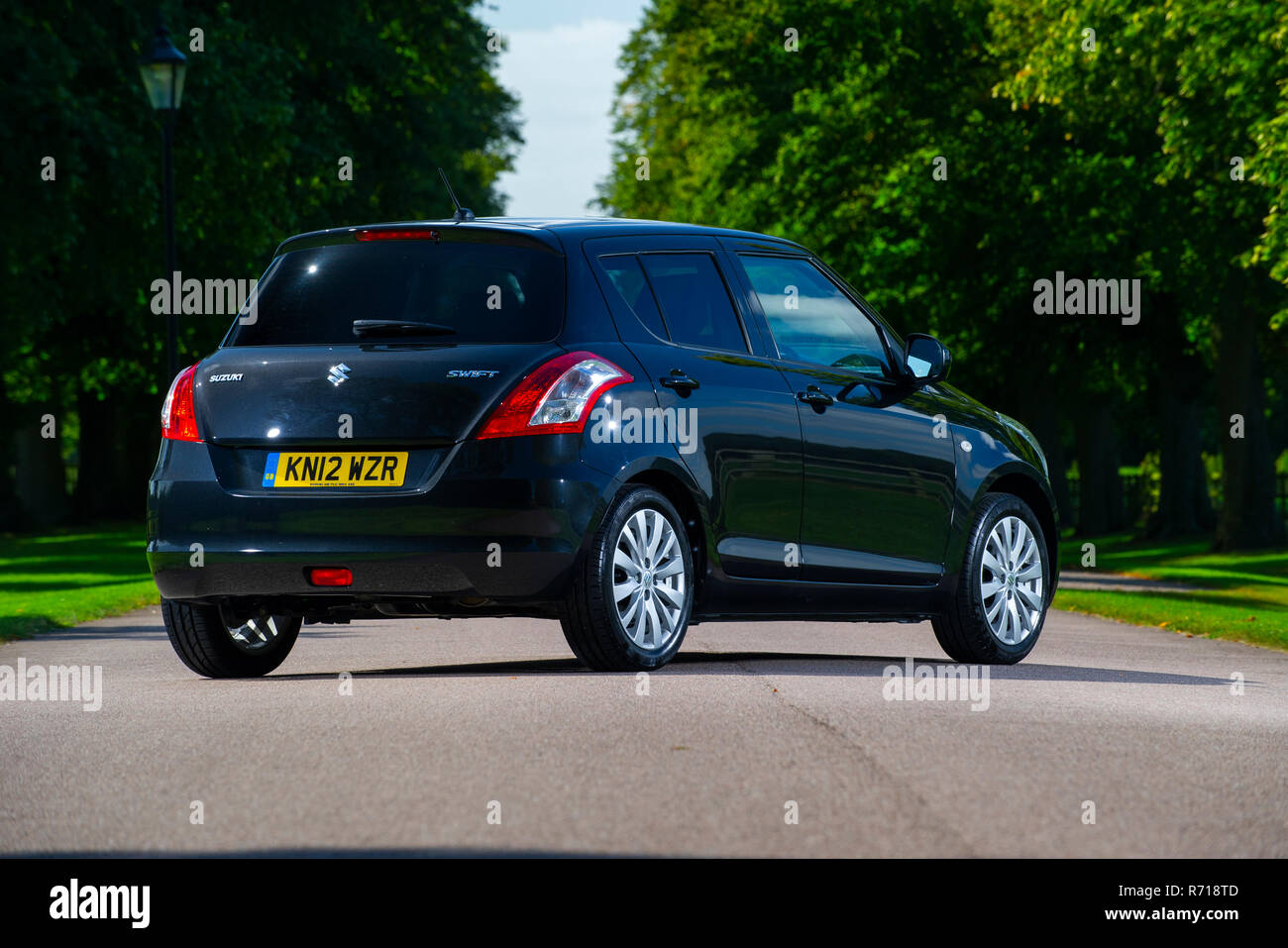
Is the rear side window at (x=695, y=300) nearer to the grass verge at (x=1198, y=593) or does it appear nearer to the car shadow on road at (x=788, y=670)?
the car shadow on road at (x=788, y=670)

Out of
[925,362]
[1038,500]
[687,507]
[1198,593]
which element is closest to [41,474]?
[1198,593]

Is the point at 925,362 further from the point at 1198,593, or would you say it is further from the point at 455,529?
the point at 1198,593

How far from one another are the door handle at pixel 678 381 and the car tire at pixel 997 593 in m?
2.29

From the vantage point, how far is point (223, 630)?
33.0ft

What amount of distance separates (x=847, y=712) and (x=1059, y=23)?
2350 centimetres

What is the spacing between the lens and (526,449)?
345 inches

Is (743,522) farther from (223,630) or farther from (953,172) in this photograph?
(953,172)

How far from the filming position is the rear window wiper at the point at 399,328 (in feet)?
29.8

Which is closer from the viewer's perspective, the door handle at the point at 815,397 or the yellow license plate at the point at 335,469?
the yellow license plate at the point at 335,469

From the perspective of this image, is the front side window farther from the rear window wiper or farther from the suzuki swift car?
the rear window wiper

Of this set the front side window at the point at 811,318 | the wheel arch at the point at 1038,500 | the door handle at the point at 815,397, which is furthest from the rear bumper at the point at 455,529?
the wheel arch at the point at 1038,500

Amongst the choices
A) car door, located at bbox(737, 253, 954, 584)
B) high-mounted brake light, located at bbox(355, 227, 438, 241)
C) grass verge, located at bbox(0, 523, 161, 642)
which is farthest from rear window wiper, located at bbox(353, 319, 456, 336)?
grass verge, located at bbox(0, 523, 161, 642)

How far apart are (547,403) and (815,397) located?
1.81 metres
